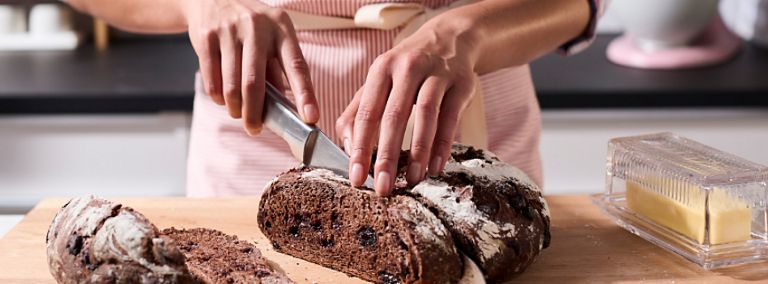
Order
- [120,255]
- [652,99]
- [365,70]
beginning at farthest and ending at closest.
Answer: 1. [652,99]
2. [365,70]
3. [120,255]

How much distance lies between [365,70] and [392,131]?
1.36ft

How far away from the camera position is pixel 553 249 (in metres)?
1.36

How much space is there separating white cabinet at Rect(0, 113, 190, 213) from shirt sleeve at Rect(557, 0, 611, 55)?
3.15 ft

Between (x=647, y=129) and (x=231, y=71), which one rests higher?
(x=231, y=71)

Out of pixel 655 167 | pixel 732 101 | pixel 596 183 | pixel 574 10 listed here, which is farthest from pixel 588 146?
pixel 655 167

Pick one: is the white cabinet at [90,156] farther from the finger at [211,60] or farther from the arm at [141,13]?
the finger at [211,60]

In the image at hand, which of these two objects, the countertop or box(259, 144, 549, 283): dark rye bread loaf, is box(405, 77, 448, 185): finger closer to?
box(259, 144, 549, 283): dark rye bread loaf

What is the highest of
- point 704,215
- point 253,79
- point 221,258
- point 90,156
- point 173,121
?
point 253,79

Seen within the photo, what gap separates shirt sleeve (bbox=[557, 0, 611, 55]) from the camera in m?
1.63

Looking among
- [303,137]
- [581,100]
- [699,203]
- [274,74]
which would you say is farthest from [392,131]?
[581,100]

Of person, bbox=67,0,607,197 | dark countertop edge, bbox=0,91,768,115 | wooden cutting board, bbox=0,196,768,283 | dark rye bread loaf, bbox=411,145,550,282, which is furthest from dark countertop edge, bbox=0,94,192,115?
A: dark rye bread loaf, bbox=411,145,550,282

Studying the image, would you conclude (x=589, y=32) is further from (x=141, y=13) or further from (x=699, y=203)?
(x=141, y=13)

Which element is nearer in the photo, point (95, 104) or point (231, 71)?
point (231, 71)

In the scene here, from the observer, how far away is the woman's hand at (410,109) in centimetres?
121
